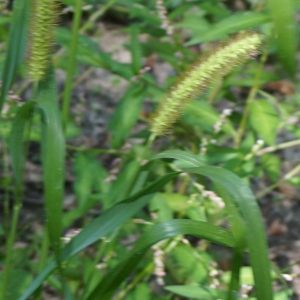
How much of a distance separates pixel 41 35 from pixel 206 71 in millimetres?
286

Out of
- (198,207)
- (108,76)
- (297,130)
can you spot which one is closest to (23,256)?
(198,207)

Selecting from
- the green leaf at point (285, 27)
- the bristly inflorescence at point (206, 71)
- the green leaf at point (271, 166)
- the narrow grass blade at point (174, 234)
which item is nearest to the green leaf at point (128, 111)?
the green leaf at point (271, 166)

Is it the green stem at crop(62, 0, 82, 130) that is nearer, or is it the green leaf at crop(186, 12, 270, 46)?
the green stem at crop(62, 0, 82, 130)

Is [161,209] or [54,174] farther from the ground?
[54,174]

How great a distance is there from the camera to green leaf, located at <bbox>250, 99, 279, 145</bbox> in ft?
4.63

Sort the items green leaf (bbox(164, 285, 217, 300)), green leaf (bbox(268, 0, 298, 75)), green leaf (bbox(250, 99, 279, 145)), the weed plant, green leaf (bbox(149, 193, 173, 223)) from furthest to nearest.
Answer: green leaf (bbox(250, 99, 279, 145)) → green leaf (bbox(149, 193, 173, 223)) → green leaf (bbox(164, 285, 217, 300)) → the weed plant → green leaf (bbox(268, 0, 298, 75))

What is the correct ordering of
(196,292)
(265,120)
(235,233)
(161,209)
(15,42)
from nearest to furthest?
1. (235,233)
2. (15,42)
3. (196,292)
4. (161,209)
5. (265,120)

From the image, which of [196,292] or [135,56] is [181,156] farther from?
[135,56]

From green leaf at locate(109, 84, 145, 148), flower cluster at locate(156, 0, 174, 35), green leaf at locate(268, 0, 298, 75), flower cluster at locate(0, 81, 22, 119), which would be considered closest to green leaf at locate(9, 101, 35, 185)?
flower cluster at locate(0, 81, 22, 119)

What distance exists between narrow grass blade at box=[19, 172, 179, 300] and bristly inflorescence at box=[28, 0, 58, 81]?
0.27 meters

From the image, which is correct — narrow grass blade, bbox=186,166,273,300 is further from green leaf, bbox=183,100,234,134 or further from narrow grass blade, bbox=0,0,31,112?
green leaf, bbox=183,100,234,134

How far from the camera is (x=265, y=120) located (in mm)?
1422

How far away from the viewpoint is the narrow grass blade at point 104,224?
2.82ft

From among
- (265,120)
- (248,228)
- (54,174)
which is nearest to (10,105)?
(54,174)
